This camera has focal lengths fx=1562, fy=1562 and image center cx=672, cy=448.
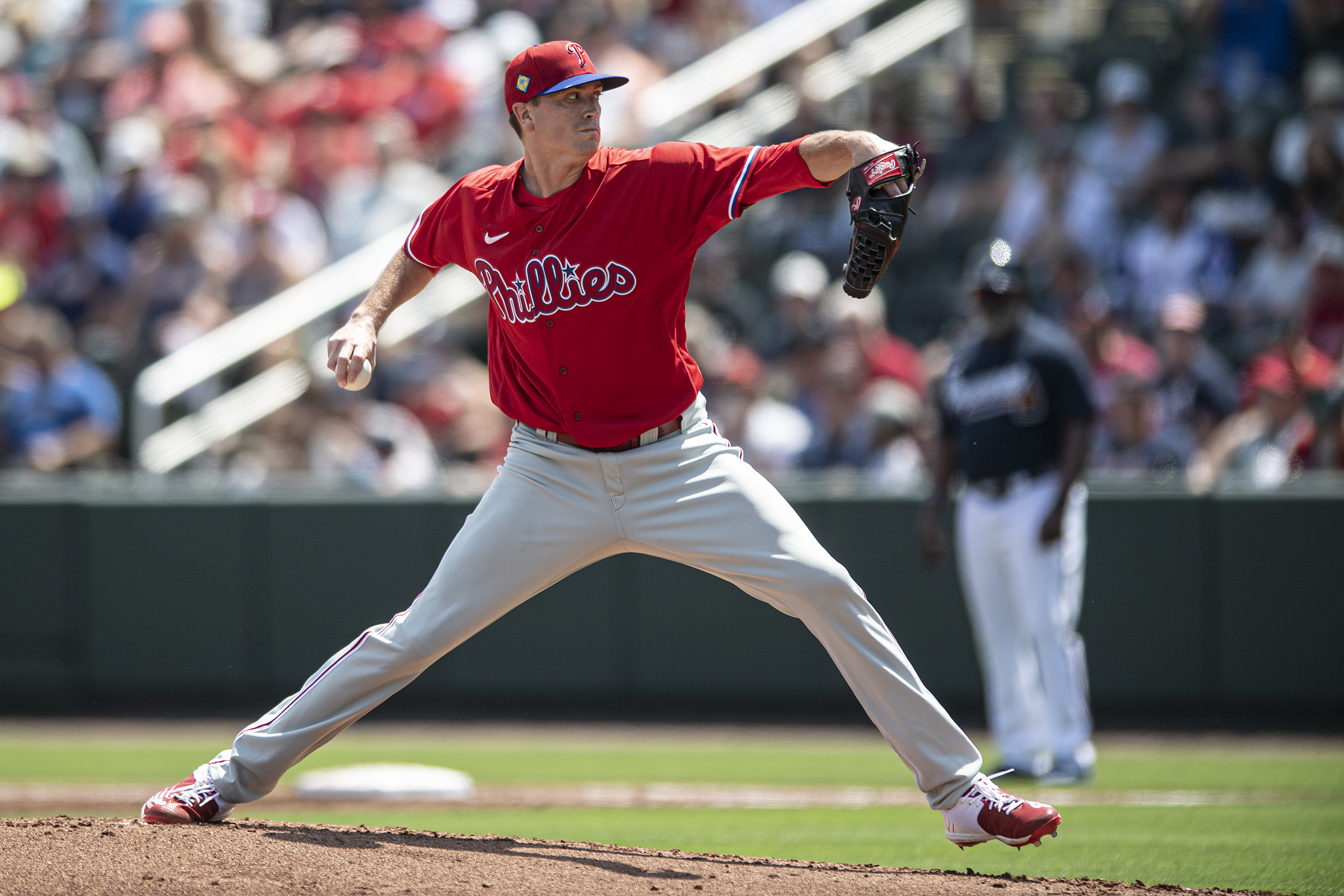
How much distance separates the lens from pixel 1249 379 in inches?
349

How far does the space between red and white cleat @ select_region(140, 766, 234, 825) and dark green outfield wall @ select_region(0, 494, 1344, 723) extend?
4.94 meters

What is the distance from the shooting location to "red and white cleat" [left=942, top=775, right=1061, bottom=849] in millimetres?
4184

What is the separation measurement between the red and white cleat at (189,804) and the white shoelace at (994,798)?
6.90 feet

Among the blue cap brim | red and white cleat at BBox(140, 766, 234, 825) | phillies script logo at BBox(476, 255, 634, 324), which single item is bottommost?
red and white cleat at BBox(140, 766, 234, 825)

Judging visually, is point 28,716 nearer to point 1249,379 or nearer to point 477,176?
point 477,176

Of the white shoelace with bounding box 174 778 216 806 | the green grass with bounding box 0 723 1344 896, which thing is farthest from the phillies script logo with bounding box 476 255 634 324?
the green grass with bounding box 0 723 1344 896

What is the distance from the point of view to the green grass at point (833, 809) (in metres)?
5.05

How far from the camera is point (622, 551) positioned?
14.2 feet

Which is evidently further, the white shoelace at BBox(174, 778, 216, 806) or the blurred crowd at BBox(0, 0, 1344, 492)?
the blurred crowd at BBox(0, 0, 1344, 492)

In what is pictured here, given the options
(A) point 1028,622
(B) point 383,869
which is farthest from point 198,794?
(A) point 1028,622

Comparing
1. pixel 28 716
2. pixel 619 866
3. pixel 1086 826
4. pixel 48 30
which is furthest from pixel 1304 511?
pixel 48 30

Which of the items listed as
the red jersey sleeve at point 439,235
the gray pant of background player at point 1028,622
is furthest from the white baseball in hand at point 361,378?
the gray pant of background player at point 1028,622

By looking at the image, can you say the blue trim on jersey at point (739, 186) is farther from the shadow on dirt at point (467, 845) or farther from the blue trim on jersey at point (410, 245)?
the shadow on dirt at point (467, 845)

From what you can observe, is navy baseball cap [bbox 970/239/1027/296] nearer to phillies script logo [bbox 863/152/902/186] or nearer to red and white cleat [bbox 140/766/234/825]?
phillies script logo [bbox 863/152/902/186]
